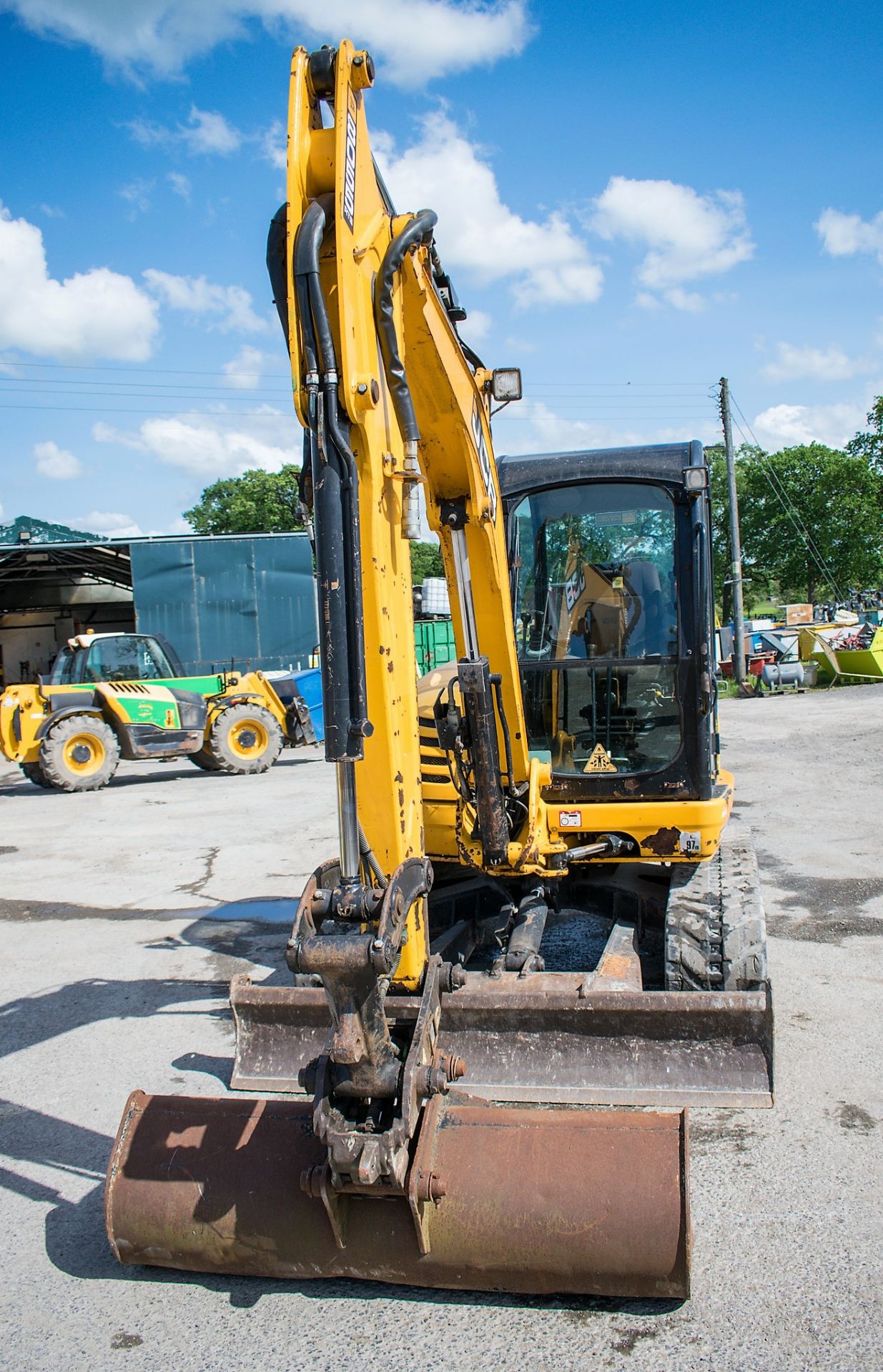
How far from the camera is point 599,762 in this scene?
5.32 metres

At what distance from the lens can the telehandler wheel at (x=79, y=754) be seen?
14445 mm

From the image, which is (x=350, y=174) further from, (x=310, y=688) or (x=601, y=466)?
(x=310, y=688)

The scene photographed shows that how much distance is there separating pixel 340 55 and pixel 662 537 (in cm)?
281

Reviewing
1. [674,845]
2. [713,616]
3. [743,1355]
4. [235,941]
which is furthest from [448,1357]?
[235,941]

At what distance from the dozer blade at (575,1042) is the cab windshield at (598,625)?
4.50 feet

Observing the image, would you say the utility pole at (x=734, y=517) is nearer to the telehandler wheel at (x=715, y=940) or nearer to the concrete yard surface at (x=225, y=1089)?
the concrete yard surface at (x=225, y=1089)

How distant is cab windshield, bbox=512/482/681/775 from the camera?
5246mm

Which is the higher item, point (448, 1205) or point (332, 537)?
point (332, 537)

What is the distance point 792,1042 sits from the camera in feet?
15.7

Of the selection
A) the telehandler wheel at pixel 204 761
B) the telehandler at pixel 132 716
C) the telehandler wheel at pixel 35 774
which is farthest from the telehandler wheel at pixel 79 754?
the telehandler wheel at pixel 204 761

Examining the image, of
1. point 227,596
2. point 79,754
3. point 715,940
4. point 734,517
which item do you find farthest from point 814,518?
point 715,940

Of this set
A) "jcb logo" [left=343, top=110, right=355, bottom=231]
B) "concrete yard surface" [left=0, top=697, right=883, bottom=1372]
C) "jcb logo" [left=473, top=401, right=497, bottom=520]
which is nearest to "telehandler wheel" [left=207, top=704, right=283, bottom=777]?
"concrete yard surface" [left=0, top=697, right=883, bottom=1372]

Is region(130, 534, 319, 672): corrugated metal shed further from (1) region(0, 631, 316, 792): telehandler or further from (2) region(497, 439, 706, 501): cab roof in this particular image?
(2) region(497, 439, 706, 501): cab roof

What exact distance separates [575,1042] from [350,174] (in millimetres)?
3313
